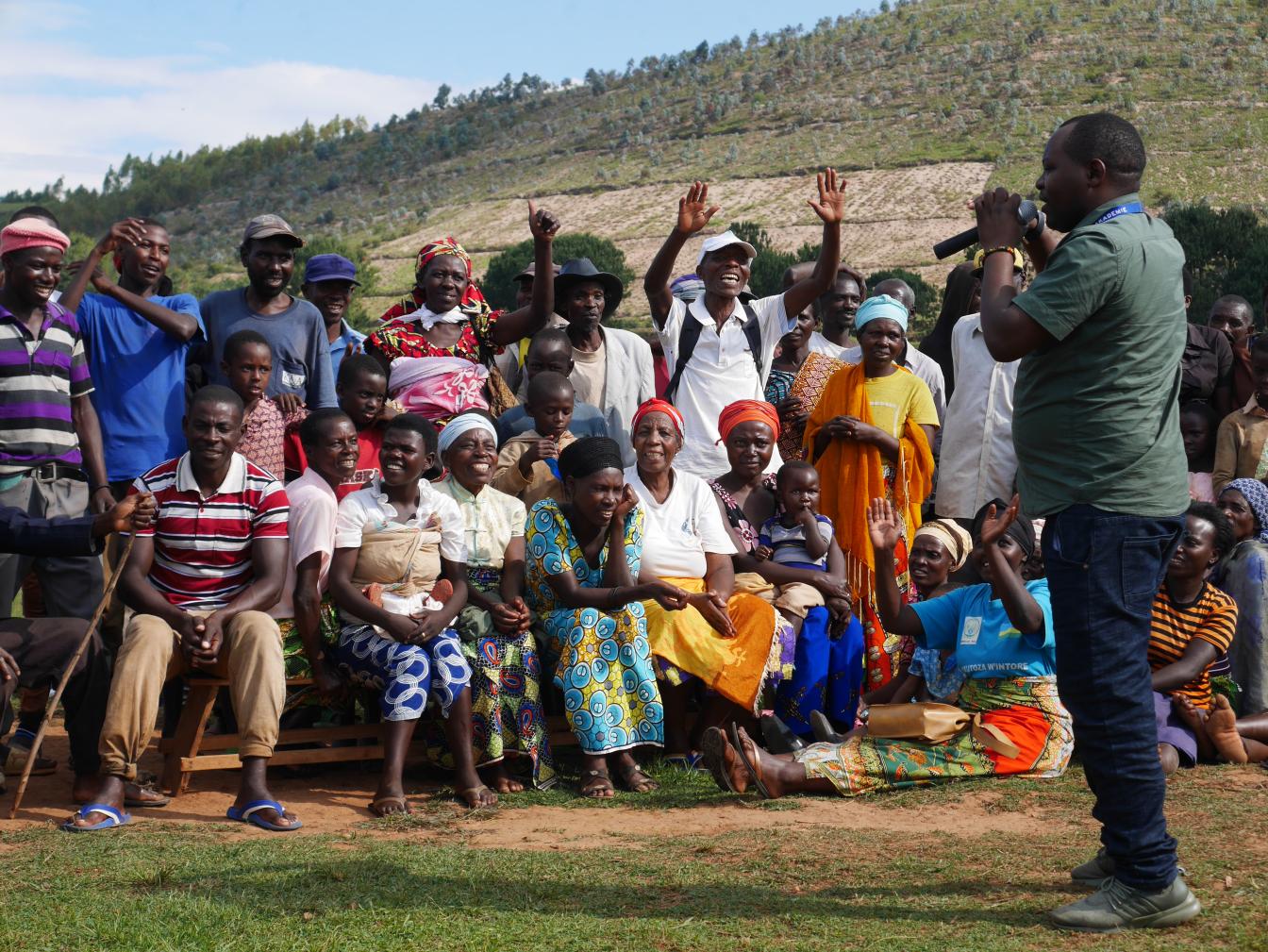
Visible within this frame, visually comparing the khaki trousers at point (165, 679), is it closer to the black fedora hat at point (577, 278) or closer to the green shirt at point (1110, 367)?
the black fedora hat at point (577, 278)

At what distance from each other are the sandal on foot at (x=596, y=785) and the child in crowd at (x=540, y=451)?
5.29ft

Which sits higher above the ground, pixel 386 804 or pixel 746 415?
pixel 746 415

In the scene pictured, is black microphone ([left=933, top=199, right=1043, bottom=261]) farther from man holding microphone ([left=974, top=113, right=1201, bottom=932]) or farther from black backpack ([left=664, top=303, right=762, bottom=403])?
black backpack ([left=664, top=303, right=762, bottom=403])

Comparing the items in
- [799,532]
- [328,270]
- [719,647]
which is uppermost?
[328,270]

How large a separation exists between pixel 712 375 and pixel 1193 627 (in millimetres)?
2970

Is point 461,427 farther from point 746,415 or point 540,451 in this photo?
point 746,415

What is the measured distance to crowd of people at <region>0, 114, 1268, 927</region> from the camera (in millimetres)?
5996

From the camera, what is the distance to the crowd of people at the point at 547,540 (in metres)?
6.00

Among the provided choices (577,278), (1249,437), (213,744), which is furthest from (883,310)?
(213,744)

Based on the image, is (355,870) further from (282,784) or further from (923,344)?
(923,344)

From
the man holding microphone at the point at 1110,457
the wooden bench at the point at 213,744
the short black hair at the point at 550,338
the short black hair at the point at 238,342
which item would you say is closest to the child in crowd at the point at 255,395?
the short black hair at the point at 238,342

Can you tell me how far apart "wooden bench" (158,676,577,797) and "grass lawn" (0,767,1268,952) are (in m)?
0.44

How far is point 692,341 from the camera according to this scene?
7984mm

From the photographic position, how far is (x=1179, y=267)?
13.3 feet
